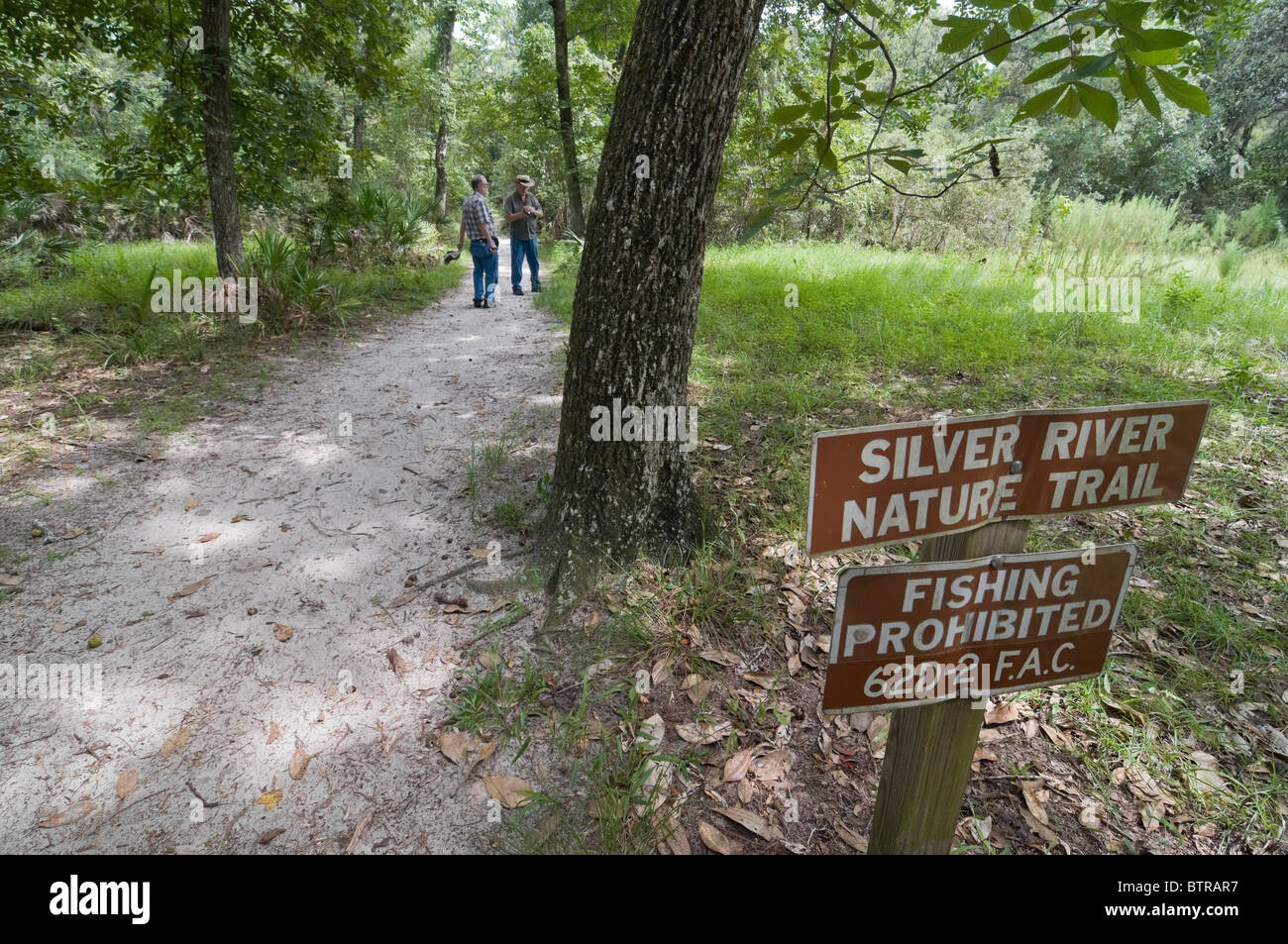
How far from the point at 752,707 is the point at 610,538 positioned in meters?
1.03

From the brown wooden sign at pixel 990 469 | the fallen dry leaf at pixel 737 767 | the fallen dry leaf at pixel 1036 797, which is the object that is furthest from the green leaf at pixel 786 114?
the fallen dry leaf at pixel 1036 797

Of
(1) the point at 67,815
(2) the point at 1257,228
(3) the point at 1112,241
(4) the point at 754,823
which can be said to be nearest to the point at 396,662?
(1) the point at 67,815

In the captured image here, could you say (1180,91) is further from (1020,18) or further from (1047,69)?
(1020,18)

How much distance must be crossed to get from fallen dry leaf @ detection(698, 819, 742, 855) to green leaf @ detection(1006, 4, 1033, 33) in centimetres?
272

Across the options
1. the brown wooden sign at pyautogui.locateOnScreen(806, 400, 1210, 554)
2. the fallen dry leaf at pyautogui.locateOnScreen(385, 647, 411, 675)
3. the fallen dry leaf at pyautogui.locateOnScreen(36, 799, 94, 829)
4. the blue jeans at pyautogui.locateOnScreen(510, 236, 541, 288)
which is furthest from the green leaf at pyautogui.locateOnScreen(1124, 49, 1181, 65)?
the blue jeans at pyautogui.locateOnScreen(510, 236, 541, 288)

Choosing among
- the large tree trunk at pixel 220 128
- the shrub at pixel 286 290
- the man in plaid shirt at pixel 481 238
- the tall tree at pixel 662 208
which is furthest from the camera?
the man in plaid shirt at pixel 481 238

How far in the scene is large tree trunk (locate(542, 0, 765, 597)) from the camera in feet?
7.57

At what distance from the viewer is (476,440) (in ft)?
14.8

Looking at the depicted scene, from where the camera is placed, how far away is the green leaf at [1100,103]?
141 cm

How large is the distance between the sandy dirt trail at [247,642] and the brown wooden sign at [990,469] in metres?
1.65

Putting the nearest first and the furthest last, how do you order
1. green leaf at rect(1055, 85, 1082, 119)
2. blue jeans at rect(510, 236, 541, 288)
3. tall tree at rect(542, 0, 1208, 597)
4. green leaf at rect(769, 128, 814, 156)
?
green leaf at rect(1055, 85, 1082, 119) → green leaf at rect(769, 128, 814, 156) → tall tree at rect(542, 0, 1208, 597) → blue jeans at rect(510, 236, 541, 288)

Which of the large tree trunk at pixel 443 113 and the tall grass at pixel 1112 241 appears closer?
the tall grass at pixel 1112 241

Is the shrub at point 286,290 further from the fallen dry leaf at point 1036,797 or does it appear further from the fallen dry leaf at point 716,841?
the fallen dry leaf at point 1036,797

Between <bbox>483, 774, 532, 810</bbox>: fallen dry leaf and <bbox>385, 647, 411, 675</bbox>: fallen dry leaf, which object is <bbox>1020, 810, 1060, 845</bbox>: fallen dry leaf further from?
<bbox>385, 647, 411, 675</bbox>: fallen dry leaf
